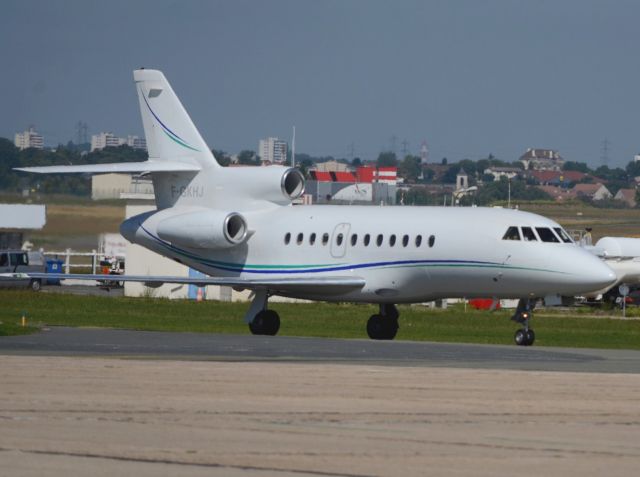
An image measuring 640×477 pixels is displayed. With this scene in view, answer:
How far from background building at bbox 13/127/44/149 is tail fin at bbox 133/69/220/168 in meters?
7.88

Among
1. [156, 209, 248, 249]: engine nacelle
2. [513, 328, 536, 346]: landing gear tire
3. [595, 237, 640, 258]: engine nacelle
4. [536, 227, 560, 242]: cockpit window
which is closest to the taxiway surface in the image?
[513, 328, 536, 346]: landing gear tire

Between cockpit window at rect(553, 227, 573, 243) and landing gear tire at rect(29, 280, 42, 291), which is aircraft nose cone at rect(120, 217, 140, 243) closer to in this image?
cockpit window at rect(553, 227, 573, 243)

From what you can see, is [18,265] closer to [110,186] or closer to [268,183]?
[110,186]

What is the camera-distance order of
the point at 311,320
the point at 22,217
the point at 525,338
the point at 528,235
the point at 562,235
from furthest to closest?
the point at 311,320, the point at 22,217, the point at 562,235, the point at 528,235, the point at 525,338

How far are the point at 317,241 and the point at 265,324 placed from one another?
2549 millimetres

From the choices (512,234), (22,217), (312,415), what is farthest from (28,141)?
(312,415)

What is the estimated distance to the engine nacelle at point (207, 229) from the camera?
39.0m

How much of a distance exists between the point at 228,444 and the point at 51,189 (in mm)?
30259

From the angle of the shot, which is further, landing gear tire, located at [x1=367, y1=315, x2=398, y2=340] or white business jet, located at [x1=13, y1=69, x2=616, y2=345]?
landing gear tire, located at [x1=367, y1=315, x2=398, y2=340]

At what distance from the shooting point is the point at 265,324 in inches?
1500

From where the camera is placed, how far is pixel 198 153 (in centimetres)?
4128

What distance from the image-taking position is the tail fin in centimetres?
4131

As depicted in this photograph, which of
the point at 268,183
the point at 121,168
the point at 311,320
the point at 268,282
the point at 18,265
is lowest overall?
the point at 311,320

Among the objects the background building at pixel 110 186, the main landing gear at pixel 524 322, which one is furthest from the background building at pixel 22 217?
the main landing gear at pixel 524 322
